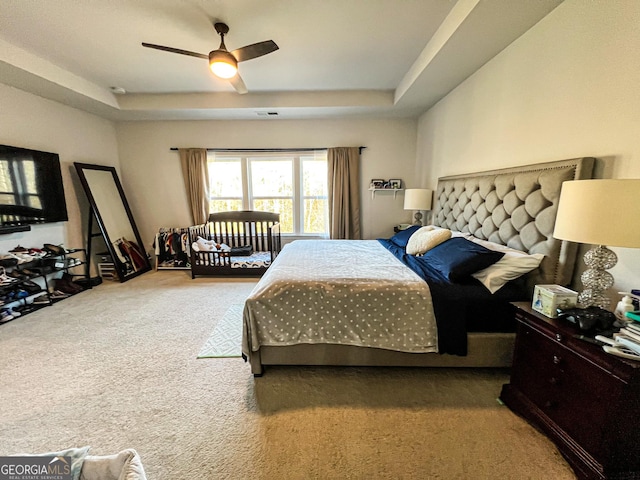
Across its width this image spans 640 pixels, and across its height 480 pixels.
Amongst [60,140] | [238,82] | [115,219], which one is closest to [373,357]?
[238,82]

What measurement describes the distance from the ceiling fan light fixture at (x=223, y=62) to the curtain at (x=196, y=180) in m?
2.54

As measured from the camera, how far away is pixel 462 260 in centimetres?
194

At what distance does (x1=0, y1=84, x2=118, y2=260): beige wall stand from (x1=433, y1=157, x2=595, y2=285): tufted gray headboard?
17.0 ft

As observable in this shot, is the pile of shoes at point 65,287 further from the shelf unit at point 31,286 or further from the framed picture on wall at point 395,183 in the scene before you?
the framed picture on wall at point 395,183

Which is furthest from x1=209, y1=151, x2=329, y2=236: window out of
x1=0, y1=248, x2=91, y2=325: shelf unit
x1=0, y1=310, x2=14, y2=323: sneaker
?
x1=0, y1=310, x2=14, y2=323: sneaker

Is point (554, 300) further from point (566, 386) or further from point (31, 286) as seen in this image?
point (31, 286)

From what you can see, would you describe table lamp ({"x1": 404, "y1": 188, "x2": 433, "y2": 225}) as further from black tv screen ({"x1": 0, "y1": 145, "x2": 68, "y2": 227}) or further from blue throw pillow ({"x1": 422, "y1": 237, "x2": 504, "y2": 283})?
black tv screen ({"x1": 0, "y1": 145, "x2": 68, "y2": 227})

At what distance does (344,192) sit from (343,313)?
9.70 feet

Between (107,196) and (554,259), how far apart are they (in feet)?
18.3

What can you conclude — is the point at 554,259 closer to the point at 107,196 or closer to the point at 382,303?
the point at 382,303

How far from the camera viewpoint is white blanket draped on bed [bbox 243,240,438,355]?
1.83 metres

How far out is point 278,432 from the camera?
1491mm

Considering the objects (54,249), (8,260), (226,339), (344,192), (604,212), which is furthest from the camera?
(344,192)

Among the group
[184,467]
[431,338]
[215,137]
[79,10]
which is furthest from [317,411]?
[215,137]
